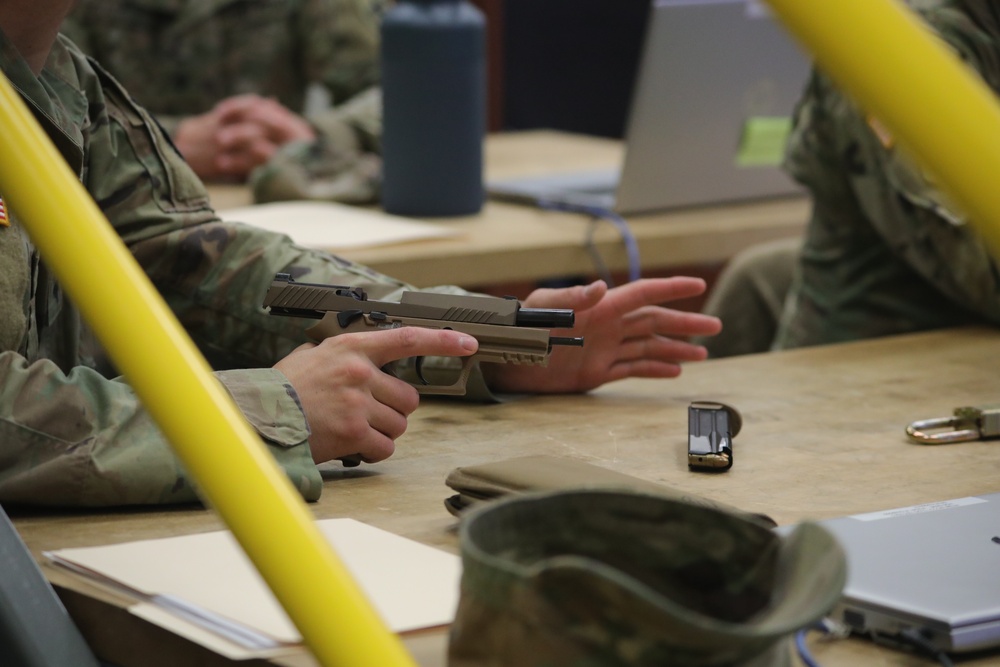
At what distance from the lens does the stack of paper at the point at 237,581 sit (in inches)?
30.9

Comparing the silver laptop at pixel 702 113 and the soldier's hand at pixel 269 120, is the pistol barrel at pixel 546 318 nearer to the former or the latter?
the silver laptop at pixel 702 113

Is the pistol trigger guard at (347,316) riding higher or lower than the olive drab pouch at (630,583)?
lower

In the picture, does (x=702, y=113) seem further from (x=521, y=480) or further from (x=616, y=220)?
(x=521, y=480)

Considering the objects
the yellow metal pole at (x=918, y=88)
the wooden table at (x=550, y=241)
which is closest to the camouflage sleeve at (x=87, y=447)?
the yellow metal pole at (x=918, y=88)

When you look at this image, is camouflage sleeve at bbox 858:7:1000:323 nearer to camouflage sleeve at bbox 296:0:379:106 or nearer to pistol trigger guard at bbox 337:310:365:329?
pistol trigger guard at bbox 337:310:365:329

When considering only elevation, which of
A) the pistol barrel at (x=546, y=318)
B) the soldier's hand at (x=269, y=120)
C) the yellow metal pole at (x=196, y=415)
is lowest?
the soldier's hand at (x=269, y=120)

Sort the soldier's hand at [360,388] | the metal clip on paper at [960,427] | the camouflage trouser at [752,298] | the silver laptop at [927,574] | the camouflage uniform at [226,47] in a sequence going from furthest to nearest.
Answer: the camouflage uniform at [226,47]
the camouflage trouser at [752,298]
the metal clip on paper at [960,427]
the soldier's hand at [360,388]
the silver laptop at [927,574]

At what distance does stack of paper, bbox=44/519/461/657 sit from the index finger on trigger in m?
0.17

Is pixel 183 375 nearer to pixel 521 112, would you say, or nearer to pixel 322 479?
pixel 322 479

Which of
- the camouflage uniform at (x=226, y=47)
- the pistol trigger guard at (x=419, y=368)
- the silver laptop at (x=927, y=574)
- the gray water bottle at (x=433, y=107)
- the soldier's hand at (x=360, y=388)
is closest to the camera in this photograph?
the silver laptop at (x=927, y=574)

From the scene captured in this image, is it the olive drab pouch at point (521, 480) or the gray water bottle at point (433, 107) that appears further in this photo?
the gray water bottle at point (433, 107)

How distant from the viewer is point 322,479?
3.58 feet

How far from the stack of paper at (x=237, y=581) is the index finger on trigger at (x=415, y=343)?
0.17 m

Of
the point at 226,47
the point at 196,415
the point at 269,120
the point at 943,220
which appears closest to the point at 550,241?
the point at 943,220
